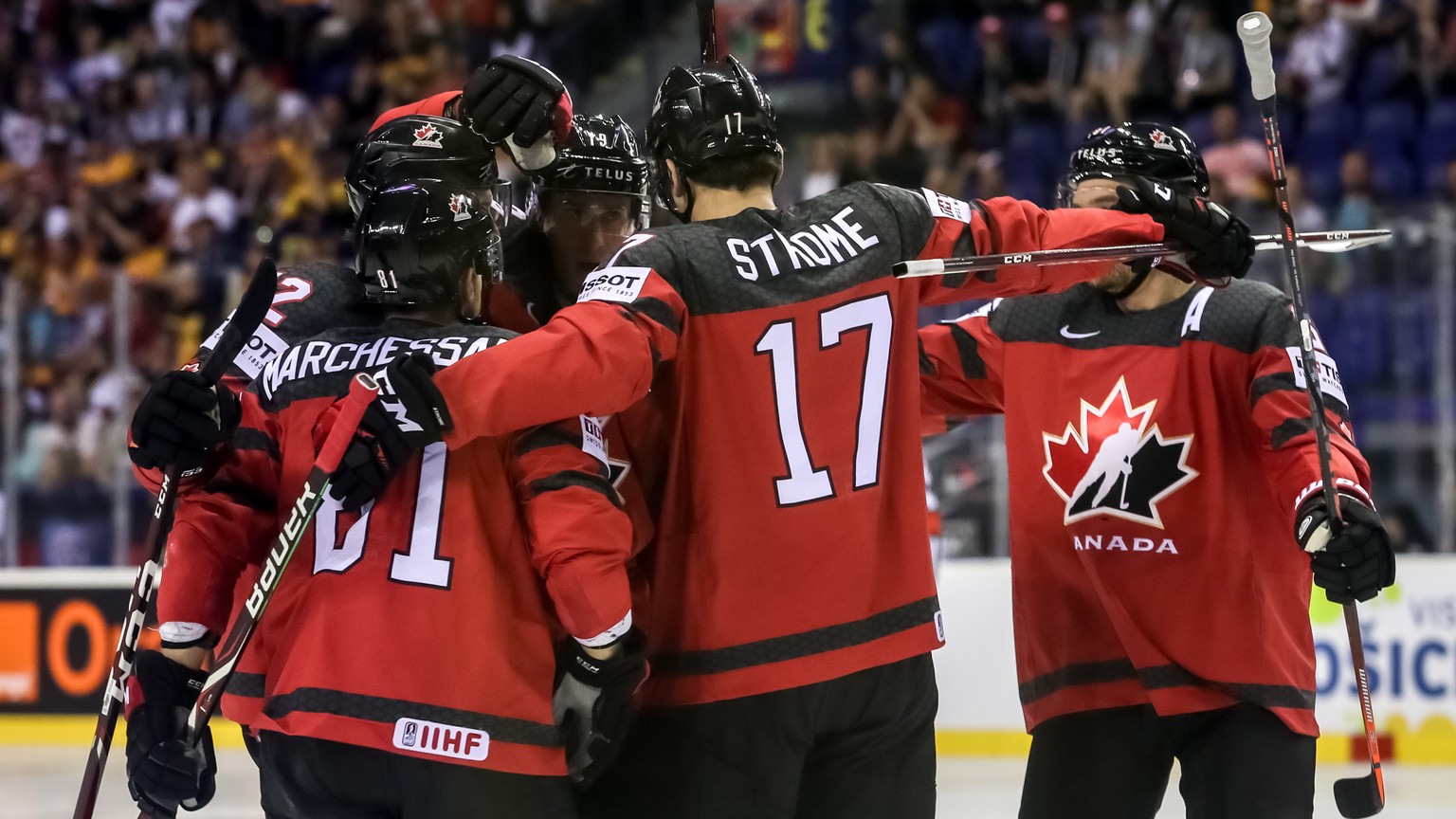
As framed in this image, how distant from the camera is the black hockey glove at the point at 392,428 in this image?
103 inches

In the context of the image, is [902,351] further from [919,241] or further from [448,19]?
[448,19]

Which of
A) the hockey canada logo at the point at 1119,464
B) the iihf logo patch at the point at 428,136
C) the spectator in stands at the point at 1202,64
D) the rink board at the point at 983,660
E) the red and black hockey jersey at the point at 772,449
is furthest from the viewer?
the spectator in stands at the point at 1202,64

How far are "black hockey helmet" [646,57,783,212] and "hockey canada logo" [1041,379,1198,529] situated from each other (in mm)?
949

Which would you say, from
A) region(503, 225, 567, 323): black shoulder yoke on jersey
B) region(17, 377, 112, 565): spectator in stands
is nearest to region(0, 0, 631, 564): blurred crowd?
region(17, 377, 112, 565): spectator in stands

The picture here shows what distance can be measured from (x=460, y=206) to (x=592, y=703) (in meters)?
0.86

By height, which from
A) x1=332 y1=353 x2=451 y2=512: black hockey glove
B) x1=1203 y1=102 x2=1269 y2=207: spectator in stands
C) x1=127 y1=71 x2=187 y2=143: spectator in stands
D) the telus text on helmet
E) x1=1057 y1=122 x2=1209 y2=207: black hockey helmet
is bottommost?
x1=332 y1=353 x2=451 y2=512: black hockey glove

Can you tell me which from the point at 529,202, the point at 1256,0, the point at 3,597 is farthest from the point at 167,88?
the point at 529,202

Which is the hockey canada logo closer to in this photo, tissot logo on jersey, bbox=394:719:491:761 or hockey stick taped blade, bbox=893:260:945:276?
hockey stick taped blade, bbox=893:260:945:276

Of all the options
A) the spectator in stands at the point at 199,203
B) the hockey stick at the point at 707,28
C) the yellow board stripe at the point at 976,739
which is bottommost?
the yellow board stripe at the point at 976,739

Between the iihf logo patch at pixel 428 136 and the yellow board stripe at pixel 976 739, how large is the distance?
14.2 ft

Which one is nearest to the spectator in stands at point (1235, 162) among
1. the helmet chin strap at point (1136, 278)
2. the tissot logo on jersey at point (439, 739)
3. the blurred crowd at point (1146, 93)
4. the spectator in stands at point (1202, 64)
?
the blurred crowd at point (1146, 93)

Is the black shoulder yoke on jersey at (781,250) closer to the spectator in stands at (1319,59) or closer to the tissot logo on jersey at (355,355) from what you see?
the tissot logo on jersey at (355,355)

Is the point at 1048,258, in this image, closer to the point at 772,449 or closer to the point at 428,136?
the point at 772,449

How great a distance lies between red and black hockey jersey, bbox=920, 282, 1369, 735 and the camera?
334cm
